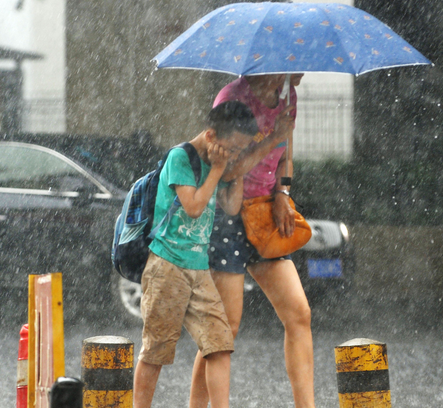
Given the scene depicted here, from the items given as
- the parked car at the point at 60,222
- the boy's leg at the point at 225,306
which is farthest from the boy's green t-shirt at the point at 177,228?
the parked car at the point at 60,222

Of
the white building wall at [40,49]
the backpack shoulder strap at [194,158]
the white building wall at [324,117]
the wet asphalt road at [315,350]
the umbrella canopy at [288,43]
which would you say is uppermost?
the white building wall at [40,49]

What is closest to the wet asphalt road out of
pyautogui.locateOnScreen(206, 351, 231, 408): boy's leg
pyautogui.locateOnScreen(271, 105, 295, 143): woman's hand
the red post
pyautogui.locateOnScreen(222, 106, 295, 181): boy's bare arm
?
the red post

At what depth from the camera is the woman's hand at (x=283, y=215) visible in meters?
4.10

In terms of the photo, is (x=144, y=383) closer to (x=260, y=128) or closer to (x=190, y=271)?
(x=190, y=271)

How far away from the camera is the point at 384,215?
11516 mm

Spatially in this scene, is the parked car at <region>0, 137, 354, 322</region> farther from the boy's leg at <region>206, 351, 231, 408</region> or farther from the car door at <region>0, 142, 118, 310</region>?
the boy's leg at <region>206, 351, 231, 408</region>

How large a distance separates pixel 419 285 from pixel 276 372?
4546 millimetres

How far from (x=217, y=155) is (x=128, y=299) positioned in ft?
14.6

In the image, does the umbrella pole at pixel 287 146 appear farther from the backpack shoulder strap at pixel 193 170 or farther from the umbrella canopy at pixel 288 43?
the backpack shoulder strap at pixel 193 170

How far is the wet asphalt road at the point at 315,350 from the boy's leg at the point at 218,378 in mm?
1495

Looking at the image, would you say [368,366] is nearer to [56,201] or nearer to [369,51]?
[369,51]

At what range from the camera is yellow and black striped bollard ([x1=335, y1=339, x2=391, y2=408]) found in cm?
394

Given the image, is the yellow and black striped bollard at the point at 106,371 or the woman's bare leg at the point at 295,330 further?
the woman's bare leg at the point at 295,330

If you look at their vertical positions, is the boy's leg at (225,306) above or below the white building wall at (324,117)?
below
